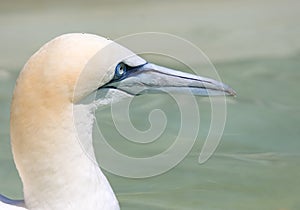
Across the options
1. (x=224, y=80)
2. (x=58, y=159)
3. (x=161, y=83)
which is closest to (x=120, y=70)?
(x=161, y=83)

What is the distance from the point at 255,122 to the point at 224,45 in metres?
1.10

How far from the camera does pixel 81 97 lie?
2770 mm

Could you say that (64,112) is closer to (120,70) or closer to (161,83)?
(120,70)

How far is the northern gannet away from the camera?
275 cm

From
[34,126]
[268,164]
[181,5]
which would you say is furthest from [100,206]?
[181,5]

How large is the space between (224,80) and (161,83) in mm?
2312

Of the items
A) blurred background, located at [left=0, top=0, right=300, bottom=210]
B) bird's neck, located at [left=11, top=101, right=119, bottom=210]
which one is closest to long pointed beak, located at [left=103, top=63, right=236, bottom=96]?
bird's neck, located at [left=11, top=101, right=119, bottom=210]

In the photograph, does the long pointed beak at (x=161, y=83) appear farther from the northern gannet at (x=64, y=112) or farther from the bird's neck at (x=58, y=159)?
the bird's neck at (x=58, y=159)

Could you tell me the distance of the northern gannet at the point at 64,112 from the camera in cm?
275

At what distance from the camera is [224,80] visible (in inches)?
207

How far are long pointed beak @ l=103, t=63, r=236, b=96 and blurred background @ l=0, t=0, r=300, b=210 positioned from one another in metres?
1.01

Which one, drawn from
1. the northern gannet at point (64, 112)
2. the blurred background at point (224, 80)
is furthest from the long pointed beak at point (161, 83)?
the blurred background at point (224, 80)

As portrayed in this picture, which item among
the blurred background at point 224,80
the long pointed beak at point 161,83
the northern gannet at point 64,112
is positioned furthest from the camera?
the blurred background at point 224,80

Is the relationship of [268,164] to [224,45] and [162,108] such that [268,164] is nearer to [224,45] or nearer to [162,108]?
[162,108]
